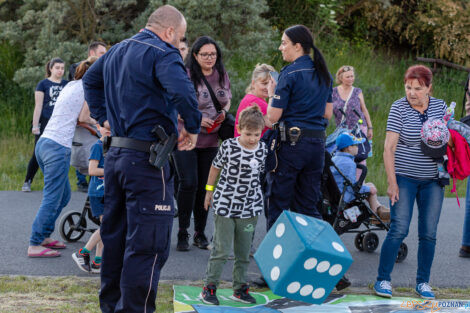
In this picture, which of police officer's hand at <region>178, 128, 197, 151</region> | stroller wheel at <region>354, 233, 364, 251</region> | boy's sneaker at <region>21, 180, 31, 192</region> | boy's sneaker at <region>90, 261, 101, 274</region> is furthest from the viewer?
boy's sneaker at <region>21, 180, 31, 192</region>

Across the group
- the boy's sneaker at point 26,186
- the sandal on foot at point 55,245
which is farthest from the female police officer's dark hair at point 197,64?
the boy's sneaker at point 26,186

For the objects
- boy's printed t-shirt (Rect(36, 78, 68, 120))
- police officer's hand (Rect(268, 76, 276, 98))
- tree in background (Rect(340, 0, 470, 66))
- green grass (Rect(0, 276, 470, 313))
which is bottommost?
green grass (Rect(0, 276, 470, 313))

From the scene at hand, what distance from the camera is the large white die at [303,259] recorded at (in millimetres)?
4539

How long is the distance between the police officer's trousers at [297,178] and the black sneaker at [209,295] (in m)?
0.90

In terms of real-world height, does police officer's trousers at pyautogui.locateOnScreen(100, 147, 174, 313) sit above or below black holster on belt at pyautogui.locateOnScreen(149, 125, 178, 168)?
below

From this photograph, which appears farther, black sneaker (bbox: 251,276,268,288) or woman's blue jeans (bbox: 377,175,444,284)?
black sneaker (bbox: 251,276,268,288)

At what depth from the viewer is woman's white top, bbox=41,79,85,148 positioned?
635cm

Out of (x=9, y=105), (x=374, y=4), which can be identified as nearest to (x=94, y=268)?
(x=9, y=105)

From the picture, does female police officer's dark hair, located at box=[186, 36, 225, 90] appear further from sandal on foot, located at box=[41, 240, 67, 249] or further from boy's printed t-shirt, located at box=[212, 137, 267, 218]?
sandal on foot, located at box=[41, 240, 67, 249]

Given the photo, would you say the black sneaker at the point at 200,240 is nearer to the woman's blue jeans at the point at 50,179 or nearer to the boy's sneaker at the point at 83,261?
the boy's sneaker at the point at 83,261

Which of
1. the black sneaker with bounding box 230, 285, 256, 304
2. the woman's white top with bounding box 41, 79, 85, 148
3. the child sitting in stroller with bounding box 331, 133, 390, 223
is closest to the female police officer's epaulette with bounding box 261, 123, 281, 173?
the black sneaker with bounding box 230, 285, 256, 304

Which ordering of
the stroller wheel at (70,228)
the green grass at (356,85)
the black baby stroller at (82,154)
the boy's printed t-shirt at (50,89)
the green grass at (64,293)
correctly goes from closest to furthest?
the green grass at (64,293) < the black baby stroller at (82,154) < the stroller wheel at (70,228) < the boy's printed t-shirt at (50,89) < the green grass at (356,85)

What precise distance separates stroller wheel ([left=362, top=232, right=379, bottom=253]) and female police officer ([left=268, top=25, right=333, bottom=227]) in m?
1.76

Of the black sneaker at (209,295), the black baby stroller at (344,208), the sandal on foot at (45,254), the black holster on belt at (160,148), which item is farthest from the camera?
the black baby stroller at (344,208)
